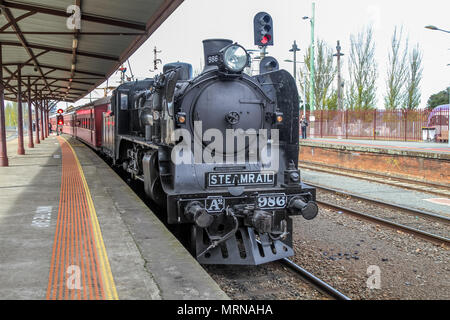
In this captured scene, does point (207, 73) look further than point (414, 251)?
No

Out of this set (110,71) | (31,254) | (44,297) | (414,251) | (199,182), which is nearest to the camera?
(44,297)

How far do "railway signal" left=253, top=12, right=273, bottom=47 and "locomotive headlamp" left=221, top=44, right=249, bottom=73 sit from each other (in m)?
2.51

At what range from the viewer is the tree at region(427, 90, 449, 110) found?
143 ft

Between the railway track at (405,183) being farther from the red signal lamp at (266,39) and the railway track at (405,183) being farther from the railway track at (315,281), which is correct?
the railway track at (315,281)

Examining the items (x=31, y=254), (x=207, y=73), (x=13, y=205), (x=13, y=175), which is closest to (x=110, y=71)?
(x=13, y=175)

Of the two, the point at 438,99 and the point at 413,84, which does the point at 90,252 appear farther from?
the point at 438,99

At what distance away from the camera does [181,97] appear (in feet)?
17.9

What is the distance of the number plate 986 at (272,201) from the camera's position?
5.21m

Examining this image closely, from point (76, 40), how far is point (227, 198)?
30.8 feet

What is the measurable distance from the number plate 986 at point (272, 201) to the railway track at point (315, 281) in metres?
0.77

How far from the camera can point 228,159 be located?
568 cm

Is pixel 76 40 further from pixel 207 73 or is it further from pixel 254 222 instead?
pixel 254 222

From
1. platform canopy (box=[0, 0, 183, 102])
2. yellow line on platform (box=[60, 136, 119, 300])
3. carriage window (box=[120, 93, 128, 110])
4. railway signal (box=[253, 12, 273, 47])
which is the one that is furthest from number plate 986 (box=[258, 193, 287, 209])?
carriage window (box=[120, 93, 128, 110])

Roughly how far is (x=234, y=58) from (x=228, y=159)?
4.62ft
